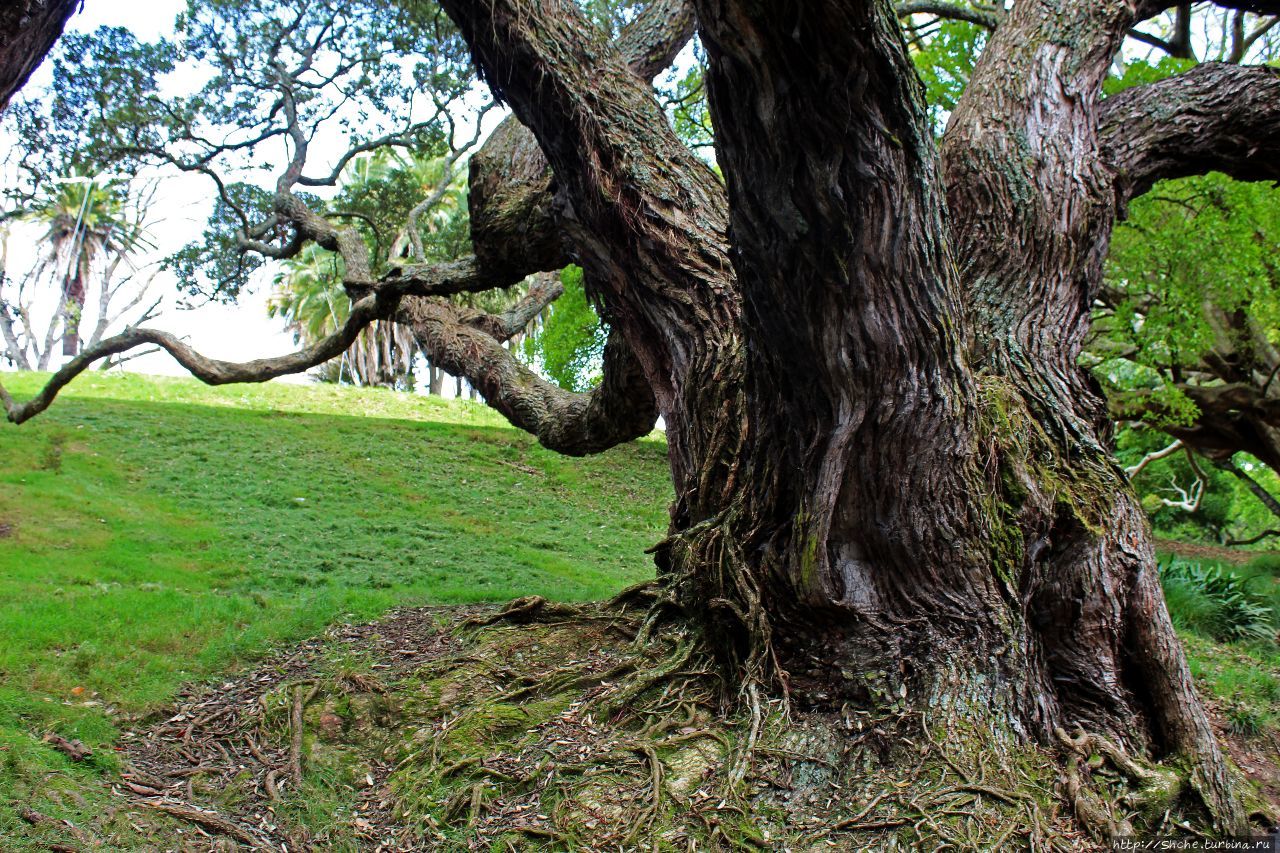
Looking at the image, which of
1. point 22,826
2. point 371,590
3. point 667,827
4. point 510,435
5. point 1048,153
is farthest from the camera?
point 510,435

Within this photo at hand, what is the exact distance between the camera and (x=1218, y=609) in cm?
880

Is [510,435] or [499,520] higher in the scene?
[510,435]

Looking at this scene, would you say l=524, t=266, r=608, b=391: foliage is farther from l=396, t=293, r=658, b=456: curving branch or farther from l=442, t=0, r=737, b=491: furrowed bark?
l=442, t=0, r=737, b=491: furrowed bark

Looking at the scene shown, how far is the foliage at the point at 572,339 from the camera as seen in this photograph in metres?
18.9

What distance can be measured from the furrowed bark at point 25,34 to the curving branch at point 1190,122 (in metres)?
5.02

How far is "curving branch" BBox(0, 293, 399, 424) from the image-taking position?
6.46m

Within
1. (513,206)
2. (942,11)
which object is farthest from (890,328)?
(942,11)

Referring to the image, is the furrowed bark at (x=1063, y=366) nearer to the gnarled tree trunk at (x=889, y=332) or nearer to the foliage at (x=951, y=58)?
the gnarled tree trunk at (x=889, y=332)

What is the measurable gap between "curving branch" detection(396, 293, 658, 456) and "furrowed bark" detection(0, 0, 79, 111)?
4136 millimetres

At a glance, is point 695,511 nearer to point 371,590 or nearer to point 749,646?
point 749,646

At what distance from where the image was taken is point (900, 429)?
11.8ft

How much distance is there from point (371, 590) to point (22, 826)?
197 inches

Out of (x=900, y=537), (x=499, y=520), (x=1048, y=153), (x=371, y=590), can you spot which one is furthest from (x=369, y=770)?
(x=499, y=520)

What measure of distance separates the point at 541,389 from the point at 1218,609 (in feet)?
22.8
